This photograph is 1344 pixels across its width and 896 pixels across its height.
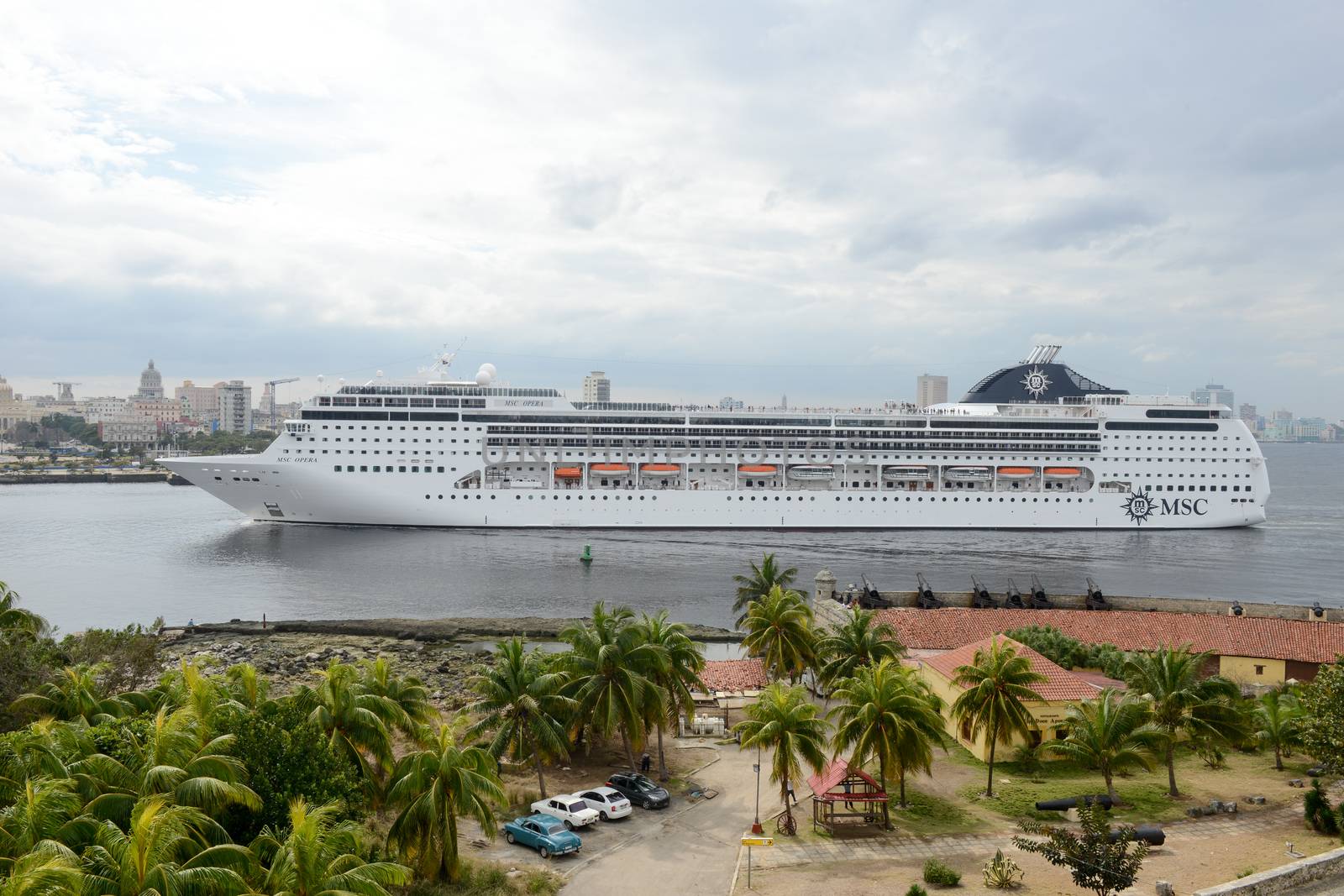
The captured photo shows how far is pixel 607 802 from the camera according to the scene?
13.8 metres

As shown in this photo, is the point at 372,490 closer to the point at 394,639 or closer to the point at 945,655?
the point at 394,639

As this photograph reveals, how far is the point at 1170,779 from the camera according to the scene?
14156 mm

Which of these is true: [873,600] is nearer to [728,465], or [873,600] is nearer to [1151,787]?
[1151,787]

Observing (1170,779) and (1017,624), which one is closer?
(1170,779)

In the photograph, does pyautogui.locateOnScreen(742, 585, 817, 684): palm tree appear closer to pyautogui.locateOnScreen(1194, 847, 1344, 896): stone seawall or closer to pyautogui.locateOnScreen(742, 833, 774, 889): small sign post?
pyautogui.locateOnScreen(742, 833, 774, 889): small sign post

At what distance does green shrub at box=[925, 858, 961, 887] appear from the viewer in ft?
36.4

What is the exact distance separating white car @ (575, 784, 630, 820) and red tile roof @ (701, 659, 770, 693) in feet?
22.5

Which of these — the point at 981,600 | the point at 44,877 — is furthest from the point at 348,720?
the point at 981,600

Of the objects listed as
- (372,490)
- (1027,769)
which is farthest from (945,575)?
(372,490)

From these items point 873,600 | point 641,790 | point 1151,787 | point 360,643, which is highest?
point 873,600

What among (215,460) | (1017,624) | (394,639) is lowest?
(394,639)

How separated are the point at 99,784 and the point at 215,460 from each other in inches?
1591

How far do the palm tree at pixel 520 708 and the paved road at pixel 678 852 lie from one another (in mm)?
1912

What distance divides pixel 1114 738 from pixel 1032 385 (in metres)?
48.1
